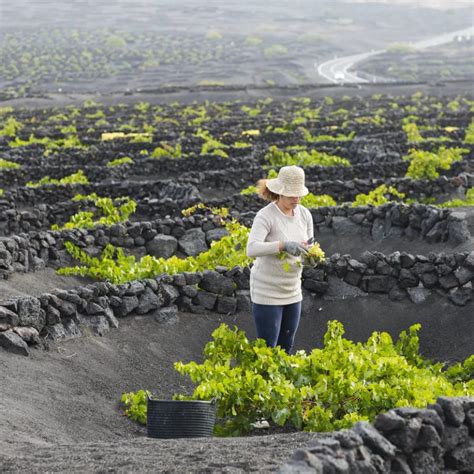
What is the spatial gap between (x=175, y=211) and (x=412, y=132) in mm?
16838

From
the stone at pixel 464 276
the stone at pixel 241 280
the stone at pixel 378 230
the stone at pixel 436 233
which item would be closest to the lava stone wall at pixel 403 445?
the stone at pixel 464 276

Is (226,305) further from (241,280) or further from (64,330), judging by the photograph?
(64,330)

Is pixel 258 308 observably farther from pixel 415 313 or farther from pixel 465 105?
pixel 465 105

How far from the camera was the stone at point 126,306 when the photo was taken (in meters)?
12.8

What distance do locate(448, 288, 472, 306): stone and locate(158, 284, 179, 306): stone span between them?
3528 mm

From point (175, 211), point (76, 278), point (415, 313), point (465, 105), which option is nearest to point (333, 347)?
point (415, 313)

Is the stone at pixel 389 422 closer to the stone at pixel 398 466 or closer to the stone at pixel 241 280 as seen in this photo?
the stone at pixel 398 466

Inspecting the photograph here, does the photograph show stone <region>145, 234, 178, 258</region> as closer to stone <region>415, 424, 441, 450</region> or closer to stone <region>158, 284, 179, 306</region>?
stone <region>158, 284, 179, 306</region>

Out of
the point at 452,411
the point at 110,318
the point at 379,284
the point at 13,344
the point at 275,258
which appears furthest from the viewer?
the point at 379,284

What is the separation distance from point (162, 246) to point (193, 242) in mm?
634

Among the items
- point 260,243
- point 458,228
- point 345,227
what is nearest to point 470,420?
point 260,243

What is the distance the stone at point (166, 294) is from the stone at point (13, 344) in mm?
2724

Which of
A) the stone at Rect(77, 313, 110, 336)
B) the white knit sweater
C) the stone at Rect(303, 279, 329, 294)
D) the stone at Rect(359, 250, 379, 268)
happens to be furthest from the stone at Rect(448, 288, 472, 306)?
the stone at Rect(77, 313, 110, 336)

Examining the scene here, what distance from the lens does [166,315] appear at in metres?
13.2
